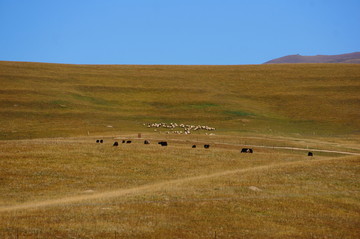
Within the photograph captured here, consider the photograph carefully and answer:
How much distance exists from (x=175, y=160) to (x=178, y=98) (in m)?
63.1

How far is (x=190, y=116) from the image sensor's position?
9544 centimetres

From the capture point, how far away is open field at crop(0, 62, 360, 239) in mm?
24312

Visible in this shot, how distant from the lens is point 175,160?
155 ft

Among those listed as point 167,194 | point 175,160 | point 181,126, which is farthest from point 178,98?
point 167,194

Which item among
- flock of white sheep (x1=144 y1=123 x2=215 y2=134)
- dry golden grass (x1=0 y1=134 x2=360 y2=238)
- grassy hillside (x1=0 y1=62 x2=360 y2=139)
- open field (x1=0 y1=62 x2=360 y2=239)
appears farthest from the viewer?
grassy hillside (x1=0 y1=62 x2=360 y2=139)

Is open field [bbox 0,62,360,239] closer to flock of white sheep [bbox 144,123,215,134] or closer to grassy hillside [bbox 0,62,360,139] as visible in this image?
grassy hillside [bbox 0,62,360,139]

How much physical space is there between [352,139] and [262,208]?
54423 millimetres

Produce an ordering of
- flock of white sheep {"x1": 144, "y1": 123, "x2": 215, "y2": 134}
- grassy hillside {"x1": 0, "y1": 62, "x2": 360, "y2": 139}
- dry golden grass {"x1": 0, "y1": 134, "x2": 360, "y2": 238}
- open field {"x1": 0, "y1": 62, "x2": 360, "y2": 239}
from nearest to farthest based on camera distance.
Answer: dry golden grass {"x1": 0, "y1": 134, "x2": 360, "y2": 238}
open field {"x1": 0, "y1": 62, "x2": 360, "y2": 239}
flock of white sheep {"x1": 144, "y1": 123, "x2": 215, "y2": 134}
grassy hillside {"x1": 0, "y1": 62, "x2": 360, "y2": 139}

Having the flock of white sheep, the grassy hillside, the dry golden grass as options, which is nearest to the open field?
the dry golden grass

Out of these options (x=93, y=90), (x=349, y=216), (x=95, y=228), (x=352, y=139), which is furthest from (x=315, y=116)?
(x=95, y=228)

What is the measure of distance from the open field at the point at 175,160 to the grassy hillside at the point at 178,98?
39 cm

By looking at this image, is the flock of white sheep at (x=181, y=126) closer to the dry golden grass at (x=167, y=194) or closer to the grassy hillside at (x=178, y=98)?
the grassy hillside at (x=178, y=98)

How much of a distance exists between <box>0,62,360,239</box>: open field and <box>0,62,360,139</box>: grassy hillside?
39 centimetres

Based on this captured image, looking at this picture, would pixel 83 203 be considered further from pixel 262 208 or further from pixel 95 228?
pixel 262 208
